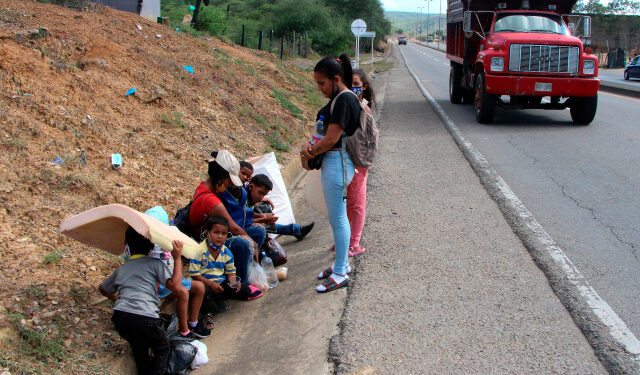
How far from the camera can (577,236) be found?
541 cm

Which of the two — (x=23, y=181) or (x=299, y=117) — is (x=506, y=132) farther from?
(x=23, y=181)

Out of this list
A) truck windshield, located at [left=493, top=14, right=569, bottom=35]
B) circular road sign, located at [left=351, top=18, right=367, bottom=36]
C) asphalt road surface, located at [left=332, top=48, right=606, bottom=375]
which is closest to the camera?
asphalt road surface, located at [left=332, top=48, right=606, bottom=375]

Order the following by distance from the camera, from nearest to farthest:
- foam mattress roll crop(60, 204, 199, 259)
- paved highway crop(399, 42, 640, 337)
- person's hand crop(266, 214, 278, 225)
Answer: foam mattress roll crop(60, 204, 199, 259) < paved highway crop(399, 42, 640, 337) < person's hand crop(266, 214, 278, 225)

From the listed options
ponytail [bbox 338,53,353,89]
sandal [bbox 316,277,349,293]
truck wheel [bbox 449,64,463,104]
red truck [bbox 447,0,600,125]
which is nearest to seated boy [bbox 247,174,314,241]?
sandal [bbox 316,277,349,293]

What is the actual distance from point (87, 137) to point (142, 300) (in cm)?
336

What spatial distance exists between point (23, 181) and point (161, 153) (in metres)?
2.11

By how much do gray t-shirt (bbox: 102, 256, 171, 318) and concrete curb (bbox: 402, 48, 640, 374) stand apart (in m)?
2.70

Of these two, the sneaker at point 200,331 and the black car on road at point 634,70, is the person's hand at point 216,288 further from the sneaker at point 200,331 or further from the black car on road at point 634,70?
the black car on road at point 634,70

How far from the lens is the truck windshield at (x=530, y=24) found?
1284 centimetres

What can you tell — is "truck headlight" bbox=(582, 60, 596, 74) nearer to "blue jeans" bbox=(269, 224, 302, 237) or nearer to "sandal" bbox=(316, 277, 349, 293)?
"blue jeans" bbox=(269, 224, 302, 237)

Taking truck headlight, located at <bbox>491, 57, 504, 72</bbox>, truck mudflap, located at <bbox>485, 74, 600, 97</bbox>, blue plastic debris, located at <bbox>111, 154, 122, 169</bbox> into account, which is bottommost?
blue plastic debris, located at <bbox>111, 154, 122, 169</bbox>

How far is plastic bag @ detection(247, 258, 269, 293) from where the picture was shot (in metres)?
4.68

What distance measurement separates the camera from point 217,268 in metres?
4.36

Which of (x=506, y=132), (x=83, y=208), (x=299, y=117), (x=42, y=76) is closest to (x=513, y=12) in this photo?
(x=506, y=132)
